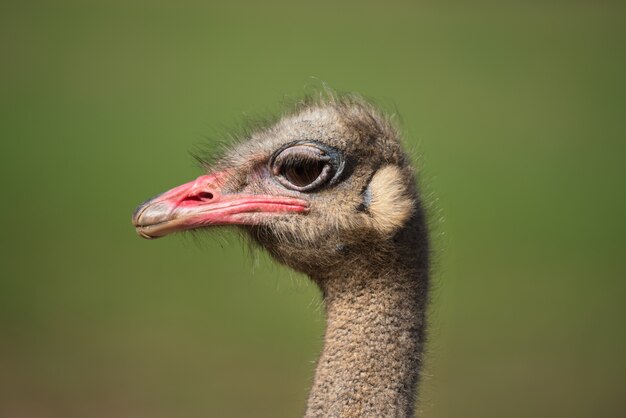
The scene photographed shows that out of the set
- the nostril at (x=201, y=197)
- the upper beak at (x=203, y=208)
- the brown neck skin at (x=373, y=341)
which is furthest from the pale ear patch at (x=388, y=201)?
the nostril at (x=201, y=197)

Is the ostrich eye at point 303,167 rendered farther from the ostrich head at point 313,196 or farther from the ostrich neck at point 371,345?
the ostrich neck at point 371,345

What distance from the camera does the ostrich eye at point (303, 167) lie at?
4062 mm

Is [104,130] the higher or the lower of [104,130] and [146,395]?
the higher

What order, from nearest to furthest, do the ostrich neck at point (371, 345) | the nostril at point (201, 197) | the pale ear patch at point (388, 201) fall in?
the ostrich neck at point (371, 345) → the pale ear patch at point (388, 201) → the nostril at point (201, 197)

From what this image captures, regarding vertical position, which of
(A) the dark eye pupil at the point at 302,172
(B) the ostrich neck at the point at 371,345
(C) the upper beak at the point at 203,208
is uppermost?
(A) the dark eye pupil at the point at 302,172

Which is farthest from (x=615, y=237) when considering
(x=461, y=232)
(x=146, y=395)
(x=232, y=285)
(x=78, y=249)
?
(x=146, y=395)

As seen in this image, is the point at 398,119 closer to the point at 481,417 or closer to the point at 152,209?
the point at 152,209

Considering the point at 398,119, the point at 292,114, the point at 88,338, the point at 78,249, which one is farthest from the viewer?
the point at 78,249

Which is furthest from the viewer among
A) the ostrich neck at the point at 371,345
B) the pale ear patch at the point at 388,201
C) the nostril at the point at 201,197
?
the nostril at the point at 201,197

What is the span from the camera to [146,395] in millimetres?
10477

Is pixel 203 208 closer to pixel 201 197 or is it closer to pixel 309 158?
pixel 201 197

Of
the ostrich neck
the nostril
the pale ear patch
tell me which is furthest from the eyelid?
the ostrich neck

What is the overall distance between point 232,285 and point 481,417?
5185 millimetres

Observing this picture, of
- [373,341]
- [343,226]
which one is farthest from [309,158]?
[373,341]
